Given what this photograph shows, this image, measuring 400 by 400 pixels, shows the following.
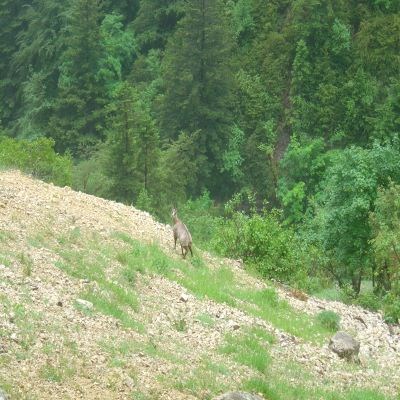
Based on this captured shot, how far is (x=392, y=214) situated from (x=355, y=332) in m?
6.35

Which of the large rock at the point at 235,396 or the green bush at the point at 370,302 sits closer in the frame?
the large rock at the point at 235,396

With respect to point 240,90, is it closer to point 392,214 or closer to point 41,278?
point 392,214

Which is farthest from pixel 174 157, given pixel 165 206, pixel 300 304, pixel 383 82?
pixel 300 304

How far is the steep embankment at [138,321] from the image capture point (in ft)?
39.6

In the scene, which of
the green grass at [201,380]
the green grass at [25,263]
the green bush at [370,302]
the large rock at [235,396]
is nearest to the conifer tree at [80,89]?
the green bush at [370,302]

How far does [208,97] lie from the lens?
55.9 m

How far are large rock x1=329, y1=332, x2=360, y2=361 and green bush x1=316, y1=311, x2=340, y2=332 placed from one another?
1.38 m

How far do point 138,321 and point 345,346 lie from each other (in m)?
4.61

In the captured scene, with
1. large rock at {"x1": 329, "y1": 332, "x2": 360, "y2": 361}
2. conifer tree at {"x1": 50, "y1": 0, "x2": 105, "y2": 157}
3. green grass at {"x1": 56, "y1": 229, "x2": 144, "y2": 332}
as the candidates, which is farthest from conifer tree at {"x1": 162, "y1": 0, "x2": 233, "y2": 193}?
large rock at {"x1": 329, "y1": 332, "x2": 360, "y2": 361}

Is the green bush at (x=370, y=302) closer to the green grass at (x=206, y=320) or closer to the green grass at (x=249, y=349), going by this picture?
the green grass at (x=249, y=349)

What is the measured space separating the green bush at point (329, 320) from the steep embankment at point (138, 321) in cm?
27

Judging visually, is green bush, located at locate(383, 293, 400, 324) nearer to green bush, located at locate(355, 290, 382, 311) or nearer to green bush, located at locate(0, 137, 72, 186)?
green bush, located at locate(355, 290, 382, 311)

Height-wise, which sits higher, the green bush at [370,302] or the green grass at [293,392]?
the green grass at [293,392]

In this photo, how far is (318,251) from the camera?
29266 millimetres
